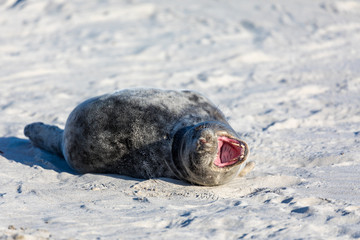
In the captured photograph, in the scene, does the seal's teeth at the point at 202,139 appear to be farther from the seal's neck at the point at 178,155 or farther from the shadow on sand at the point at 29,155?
the shadow on sand at the point at 29,155

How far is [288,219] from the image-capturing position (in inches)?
120

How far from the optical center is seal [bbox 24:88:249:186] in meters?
3.52

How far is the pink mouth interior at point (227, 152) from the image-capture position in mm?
3494

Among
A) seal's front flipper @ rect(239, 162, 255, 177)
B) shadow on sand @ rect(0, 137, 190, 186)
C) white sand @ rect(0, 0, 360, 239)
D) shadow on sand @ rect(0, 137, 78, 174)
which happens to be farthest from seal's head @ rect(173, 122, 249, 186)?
shadow on sand @ rect(0, 137, 78, 174)

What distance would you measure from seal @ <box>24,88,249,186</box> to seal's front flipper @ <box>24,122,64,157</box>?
1.11ft

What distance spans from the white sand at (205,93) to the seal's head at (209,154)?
0.36ft

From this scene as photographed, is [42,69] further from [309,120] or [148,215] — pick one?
[148,215]

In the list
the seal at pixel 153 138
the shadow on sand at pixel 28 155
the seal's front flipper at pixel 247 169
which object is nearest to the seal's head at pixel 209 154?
the seal at pixel 153 138

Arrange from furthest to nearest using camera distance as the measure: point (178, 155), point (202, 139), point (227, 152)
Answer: point (178, 155) < point (227, 152) < point (202, 139)

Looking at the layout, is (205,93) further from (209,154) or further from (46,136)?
(209,154)

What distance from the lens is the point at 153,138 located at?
3.80 metres

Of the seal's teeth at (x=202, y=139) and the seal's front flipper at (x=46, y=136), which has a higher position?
the seal's teeth at (x=202, y=139)

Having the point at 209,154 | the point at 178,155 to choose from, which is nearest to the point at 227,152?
the point at 209,154

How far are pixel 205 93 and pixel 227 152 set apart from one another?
2911 millimetres
